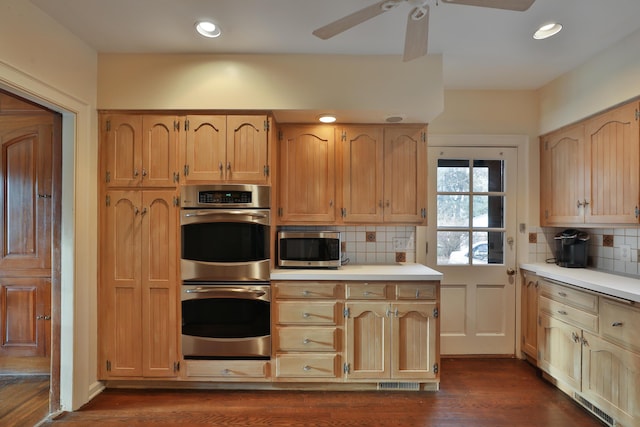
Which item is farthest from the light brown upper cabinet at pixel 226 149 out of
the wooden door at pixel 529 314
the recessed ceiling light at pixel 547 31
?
the wooden door at pixel 529 314

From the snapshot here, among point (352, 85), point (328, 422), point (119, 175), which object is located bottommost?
point (328, 422)

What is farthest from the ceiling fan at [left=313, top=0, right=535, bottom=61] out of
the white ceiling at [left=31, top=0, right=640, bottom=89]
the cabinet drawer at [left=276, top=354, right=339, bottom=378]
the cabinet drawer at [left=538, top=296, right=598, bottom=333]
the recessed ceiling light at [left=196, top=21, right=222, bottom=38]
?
the cabinet drawer at [left=276, top=354, right=339, bottom=378]

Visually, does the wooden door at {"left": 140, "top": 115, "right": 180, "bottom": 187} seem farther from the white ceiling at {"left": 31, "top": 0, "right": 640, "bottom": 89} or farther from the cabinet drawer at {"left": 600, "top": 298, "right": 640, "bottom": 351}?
the cabinet drawer at {"left": 600, "top": 298, "right": 640, "bottom": 351}

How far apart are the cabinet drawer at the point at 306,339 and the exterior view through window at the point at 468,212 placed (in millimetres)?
1340

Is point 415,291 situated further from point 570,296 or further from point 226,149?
point 226,149

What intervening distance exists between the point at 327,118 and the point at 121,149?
1.58 metres

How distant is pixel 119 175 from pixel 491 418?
3.11 meters

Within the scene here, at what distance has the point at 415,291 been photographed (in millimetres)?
2379

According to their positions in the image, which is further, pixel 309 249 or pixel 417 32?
pixel 309 249

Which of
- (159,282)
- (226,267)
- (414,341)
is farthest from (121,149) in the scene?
(414,341)

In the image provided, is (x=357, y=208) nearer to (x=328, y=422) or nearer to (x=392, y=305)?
(x=392, y=305)

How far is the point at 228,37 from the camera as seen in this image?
219 centimetres

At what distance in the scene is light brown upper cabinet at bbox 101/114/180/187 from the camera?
2412mm

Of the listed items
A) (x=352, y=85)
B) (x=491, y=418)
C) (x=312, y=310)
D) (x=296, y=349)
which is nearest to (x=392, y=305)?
(x=312, y=310)
